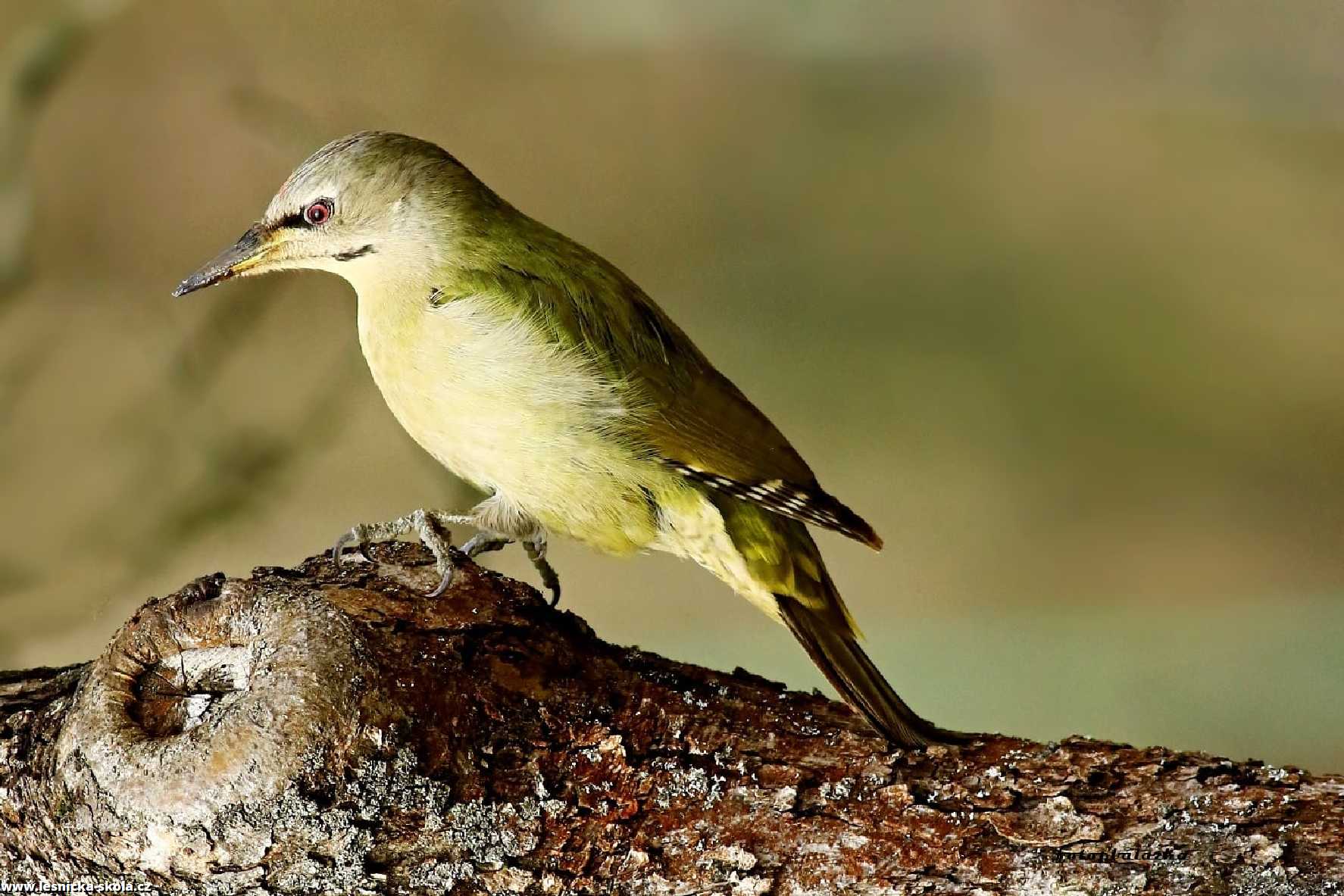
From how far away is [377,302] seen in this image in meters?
2.36

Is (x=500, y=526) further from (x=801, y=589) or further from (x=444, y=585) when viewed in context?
(x=801, y=589)

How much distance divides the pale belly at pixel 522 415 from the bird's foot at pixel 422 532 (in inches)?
3.9

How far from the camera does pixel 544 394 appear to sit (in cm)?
227

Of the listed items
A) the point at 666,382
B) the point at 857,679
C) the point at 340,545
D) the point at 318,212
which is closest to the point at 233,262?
the point at 318,212

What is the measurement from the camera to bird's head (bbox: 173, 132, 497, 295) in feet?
7.70

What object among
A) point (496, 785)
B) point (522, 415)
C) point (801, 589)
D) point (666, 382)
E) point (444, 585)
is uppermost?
point (666, 382)

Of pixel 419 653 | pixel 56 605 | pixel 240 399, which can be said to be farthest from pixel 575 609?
pixel 419 653

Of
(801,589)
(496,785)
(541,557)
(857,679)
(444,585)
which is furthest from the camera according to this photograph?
(541,557)

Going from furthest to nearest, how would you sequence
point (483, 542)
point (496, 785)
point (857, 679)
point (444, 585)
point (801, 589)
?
point (483, 542)
point (801, 589)
point (857, 679)
point (444, 585)
point (496, 785)

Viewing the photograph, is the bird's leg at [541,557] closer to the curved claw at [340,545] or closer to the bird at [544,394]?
the bird at [544,394]

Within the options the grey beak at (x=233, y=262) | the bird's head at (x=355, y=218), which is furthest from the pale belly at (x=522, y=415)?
the grey beak at (x=233, y=262)

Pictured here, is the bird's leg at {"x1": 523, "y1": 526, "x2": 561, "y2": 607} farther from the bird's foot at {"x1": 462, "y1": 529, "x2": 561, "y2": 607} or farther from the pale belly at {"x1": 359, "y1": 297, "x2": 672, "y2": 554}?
the pale belly at {"x1": 359, "y1": 297, "x2": 672, "y2": 554}

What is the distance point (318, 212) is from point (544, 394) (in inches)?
19.8

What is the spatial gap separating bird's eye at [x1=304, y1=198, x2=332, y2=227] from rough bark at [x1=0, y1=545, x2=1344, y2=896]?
63 cm
